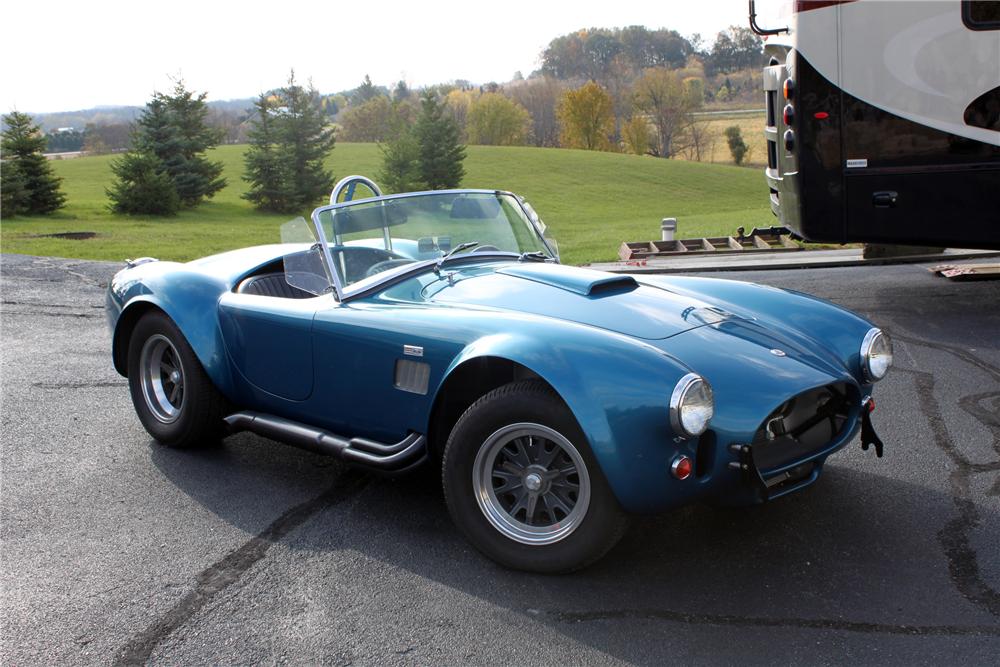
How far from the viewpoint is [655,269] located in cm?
1225

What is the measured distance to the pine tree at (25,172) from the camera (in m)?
29.2

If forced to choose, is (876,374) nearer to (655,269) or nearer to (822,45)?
(822,45)

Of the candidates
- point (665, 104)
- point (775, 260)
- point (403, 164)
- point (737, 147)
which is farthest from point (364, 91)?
point (775, 260)

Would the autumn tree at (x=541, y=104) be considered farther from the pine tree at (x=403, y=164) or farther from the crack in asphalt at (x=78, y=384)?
the crack in asphalt at (x=78, y=384)

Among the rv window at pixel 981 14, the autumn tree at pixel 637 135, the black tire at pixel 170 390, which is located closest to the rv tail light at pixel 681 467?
the black tire at pixel 170 390

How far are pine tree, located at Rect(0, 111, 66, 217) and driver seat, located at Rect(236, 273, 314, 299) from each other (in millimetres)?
28229

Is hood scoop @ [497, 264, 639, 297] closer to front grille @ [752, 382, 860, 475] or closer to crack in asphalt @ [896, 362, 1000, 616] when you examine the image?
front grille @ [752, 382, 860, 475]

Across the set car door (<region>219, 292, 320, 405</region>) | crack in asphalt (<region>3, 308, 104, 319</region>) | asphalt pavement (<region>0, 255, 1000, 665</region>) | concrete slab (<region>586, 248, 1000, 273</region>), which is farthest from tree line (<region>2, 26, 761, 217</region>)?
asphalt pavement (<region>0, 255, 1000, 665</region>)

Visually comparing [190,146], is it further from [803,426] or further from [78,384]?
[803,426]

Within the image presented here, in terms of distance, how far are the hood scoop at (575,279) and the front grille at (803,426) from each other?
1.05 meters

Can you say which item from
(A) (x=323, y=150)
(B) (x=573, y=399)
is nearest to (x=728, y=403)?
(B) (x=573, y=399)

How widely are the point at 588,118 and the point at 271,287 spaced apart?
8321 centimetres

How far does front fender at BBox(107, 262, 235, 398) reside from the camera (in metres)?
4.74

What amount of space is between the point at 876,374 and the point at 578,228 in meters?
30.2
